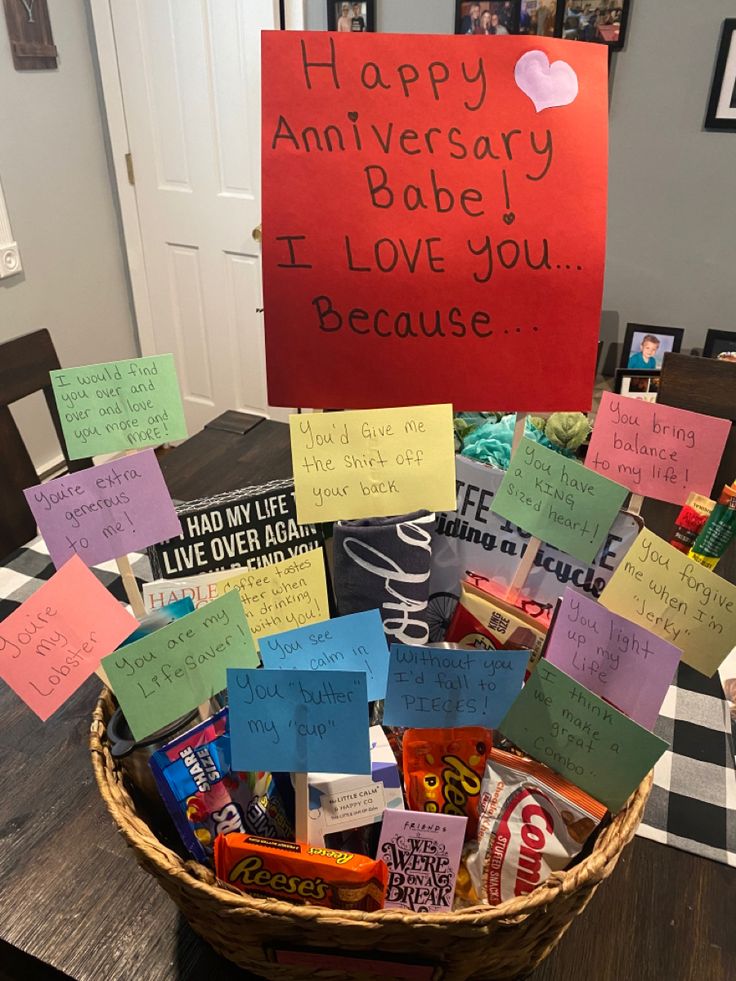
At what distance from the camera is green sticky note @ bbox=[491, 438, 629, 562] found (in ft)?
2.11

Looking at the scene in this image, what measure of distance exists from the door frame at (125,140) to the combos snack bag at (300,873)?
2.56 m

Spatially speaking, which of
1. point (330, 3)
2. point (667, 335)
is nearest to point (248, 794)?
point (667, 335)

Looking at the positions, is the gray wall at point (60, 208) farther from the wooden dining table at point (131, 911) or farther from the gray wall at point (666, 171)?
the wooden dining table at point (131, 911)

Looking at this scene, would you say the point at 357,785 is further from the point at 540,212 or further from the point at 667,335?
the point at 667,335

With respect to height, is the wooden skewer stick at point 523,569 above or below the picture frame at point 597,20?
below

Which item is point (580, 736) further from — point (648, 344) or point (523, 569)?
point (648, 344)

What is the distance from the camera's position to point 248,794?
60 centimetres

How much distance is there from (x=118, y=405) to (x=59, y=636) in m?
0.24

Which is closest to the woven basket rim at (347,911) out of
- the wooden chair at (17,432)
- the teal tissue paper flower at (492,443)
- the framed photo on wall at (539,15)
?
the teal tissue paper flower at (492,443)

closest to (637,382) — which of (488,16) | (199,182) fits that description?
(488,16)

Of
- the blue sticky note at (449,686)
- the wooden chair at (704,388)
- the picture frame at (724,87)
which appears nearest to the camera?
the blue sticky note at (449,686)

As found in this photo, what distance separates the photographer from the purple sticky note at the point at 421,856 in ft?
1.78

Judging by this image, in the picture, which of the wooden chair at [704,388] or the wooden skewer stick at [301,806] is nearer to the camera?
the wooden skewer stick at [301,806]

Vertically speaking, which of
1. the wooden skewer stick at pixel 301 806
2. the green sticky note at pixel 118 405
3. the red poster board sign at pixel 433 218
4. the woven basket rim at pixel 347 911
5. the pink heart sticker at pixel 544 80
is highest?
the pink heart sticker at pixel 544 80
